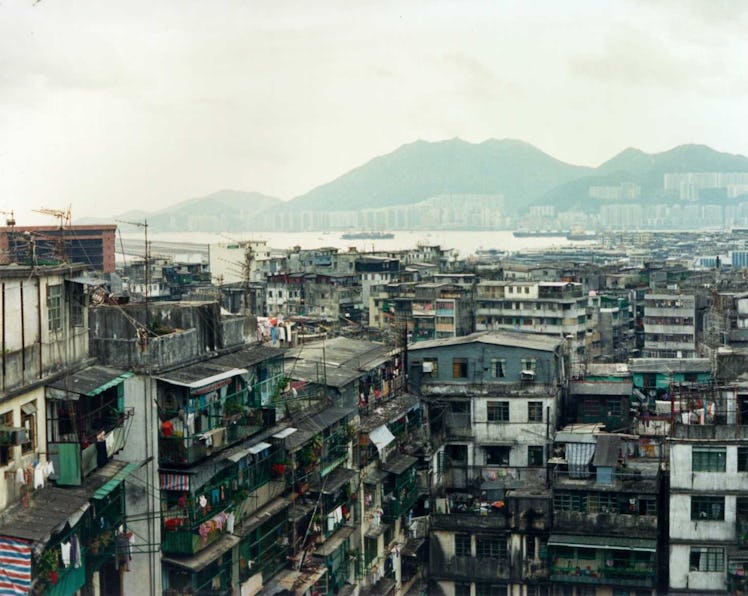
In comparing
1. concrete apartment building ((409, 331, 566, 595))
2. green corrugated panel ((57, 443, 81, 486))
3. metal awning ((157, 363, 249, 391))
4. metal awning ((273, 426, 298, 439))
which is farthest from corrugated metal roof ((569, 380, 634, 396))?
green corrugated panel ((57, 443, 81, 486))

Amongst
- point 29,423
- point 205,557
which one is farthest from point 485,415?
point 29,423

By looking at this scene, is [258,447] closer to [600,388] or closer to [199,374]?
[199,374]

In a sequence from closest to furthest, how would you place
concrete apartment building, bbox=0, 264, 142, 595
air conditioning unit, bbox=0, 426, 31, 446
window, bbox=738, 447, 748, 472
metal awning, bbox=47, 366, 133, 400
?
air conditioning unit, bbox=0, 426, 31, 446
concrete apartment building, bbox=0, 264, 142, 595
metal awning, bbox=47, 366, 133, 400
window, bbox=738, 447, 748, 472

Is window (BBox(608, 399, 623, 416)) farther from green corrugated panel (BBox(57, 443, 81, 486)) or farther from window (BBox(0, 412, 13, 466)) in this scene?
window (BBox(0, 412, 13, 466))

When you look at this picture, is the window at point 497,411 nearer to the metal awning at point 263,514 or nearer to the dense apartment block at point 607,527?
the dense apartment block at point 607,527

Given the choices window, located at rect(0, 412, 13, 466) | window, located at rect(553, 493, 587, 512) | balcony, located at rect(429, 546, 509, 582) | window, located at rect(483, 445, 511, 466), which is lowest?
balcony, located at rect(429, 546, 509, 582)

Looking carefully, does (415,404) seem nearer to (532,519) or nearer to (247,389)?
(532,519)

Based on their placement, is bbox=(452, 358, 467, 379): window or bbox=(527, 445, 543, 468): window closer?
bbox=(527, 445, 543, 468): window
